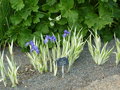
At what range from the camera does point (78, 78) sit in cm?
343

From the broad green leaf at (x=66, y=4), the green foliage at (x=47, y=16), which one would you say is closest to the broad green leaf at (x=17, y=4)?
the green foliage at (x=47, y=16)

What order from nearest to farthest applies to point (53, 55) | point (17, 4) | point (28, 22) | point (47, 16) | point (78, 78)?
1. point (78, 78)
2. point (53, 55)
3. point (17, 4)
4. point (28, 22)
5. point (47, 16)

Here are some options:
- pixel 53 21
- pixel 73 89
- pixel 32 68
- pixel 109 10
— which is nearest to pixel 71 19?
pixel 53 21

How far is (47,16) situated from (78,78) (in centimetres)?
110

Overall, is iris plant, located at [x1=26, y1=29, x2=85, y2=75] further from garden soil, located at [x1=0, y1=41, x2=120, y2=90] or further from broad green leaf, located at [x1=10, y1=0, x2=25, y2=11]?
broad green leaf, located at [x1=10, y1=0, x2=25, y2=11]

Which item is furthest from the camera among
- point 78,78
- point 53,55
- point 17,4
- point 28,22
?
point 28,22

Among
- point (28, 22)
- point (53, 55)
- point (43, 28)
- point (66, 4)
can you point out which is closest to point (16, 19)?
point (28, 22)

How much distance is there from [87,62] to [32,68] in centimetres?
66

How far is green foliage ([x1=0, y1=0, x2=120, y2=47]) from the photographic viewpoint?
4031 millimetres

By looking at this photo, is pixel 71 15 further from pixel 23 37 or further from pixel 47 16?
pixel 23 37

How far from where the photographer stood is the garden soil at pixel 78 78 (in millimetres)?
3281

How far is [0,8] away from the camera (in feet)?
13.8

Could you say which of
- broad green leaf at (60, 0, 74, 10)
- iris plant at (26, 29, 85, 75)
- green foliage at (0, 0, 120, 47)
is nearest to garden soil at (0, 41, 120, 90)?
iris plant at (26, 29, 85, 75)

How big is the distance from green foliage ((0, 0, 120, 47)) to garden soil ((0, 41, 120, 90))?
1.61 ft
